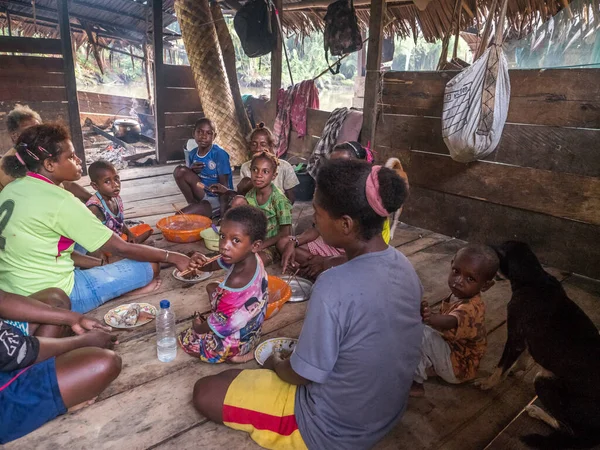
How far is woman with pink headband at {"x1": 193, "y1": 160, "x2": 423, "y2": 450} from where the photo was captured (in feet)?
3.91

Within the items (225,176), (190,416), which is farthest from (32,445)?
(225,176)

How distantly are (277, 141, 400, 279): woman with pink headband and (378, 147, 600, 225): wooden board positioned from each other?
3.72ft

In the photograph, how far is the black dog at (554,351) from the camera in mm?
1465

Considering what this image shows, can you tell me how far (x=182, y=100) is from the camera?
625 cm

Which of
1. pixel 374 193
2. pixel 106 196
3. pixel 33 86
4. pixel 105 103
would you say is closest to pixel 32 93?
pixel 33 86

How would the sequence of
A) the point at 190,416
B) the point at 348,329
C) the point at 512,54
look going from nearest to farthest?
the point at 348,329, the point at 190,416, the point at 512,54

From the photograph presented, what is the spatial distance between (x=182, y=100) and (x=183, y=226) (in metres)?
3.38

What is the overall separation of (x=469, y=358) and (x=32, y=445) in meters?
1.88

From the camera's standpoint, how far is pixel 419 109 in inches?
151

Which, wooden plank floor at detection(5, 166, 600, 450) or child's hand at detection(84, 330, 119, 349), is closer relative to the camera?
wooden plank floor at detection(5, 166, 600, 450)

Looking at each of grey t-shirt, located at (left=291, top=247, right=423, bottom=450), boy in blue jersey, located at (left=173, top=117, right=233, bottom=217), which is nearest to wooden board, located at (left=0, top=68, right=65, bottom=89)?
boy in blue jersey, located at (left=173, top=117, right=233, bottom=217)

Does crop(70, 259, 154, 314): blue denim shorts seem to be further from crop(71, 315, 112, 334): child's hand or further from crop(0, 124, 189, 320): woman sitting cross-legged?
crop(71, 315, 112, 334): child's hand

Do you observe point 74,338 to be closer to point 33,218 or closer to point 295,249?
point 33,218

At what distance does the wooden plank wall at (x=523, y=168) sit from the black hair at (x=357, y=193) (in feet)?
8.17
